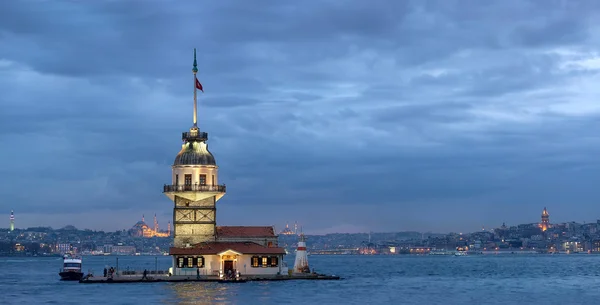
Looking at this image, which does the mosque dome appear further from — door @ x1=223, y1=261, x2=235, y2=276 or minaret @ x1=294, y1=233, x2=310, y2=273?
minaret @ x1=294, y1=233, x2=310, y2=273

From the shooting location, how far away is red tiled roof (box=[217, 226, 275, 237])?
105250 millimetres

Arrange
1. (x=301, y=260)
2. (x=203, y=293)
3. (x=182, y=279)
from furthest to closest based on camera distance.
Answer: (x=301, y=260), (x=182, y=279), (x=203, y=293)

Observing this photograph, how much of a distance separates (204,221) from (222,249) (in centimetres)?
633

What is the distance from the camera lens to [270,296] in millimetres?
83688

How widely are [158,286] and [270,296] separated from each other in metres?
15.9

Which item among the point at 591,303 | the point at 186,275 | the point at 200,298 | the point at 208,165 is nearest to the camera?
the point at 200,298

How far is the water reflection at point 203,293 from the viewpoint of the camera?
77312 millimetres

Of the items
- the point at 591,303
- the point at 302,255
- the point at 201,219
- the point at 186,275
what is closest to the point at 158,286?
the point at 186,275

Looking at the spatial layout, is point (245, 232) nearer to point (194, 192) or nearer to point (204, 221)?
point (204, 221)

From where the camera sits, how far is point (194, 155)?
4176 inches

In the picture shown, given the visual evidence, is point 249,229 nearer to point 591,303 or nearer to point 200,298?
point 200,298

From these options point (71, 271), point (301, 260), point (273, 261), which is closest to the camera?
point (273, 261)

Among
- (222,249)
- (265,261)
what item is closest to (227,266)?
(222,249)

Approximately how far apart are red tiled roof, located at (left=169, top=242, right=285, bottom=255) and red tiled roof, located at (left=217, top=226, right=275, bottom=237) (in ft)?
9.62
